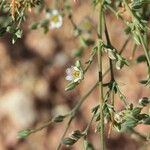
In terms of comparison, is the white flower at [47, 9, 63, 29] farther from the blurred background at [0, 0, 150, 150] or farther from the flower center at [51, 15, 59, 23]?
the blurred background at [0, 0, 150, 150]

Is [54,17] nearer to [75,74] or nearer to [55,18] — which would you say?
[55,18]

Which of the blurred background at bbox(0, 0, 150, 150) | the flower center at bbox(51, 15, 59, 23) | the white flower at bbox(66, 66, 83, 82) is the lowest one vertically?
the blurred background at bbox(0, 0, 150, 150)

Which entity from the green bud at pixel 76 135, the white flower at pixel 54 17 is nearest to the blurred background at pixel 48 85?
the white flower at pixel 54 17

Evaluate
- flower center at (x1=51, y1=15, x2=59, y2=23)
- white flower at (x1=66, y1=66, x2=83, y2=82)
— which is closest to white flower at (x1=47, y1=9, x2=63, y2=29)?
flower center at (x1=51, y1=15, x2=59, y2=23)

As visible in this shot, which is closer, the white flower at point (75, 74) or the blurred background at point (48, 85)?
the white flower at point (75, 74)

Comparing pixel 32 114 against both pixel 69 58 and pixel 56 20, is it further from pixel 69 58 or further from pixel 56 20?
pixel 56 20

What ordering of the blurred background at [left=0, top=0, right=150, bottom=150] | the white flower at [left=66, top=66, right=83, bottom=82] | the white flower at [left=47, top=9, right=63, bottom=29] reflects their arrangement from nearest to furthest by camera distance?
the white flower at [left=66, top=66, right=83, bottom=82]
the white flower at [left=47, top=9, right=63, bottom=29]
the blurred background at [left=0, top=0, right=150, bottom=150]

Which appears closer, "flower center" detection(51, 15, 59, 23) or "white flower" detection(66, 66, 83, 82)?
"white flower" detection(66, 66, 83, 82)

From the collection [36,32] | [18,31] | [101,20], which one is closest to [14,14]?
[18,31]

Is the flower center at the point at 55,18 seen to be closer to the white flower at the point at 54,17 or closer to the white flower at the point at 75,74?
the white flower at the point at 54,17
